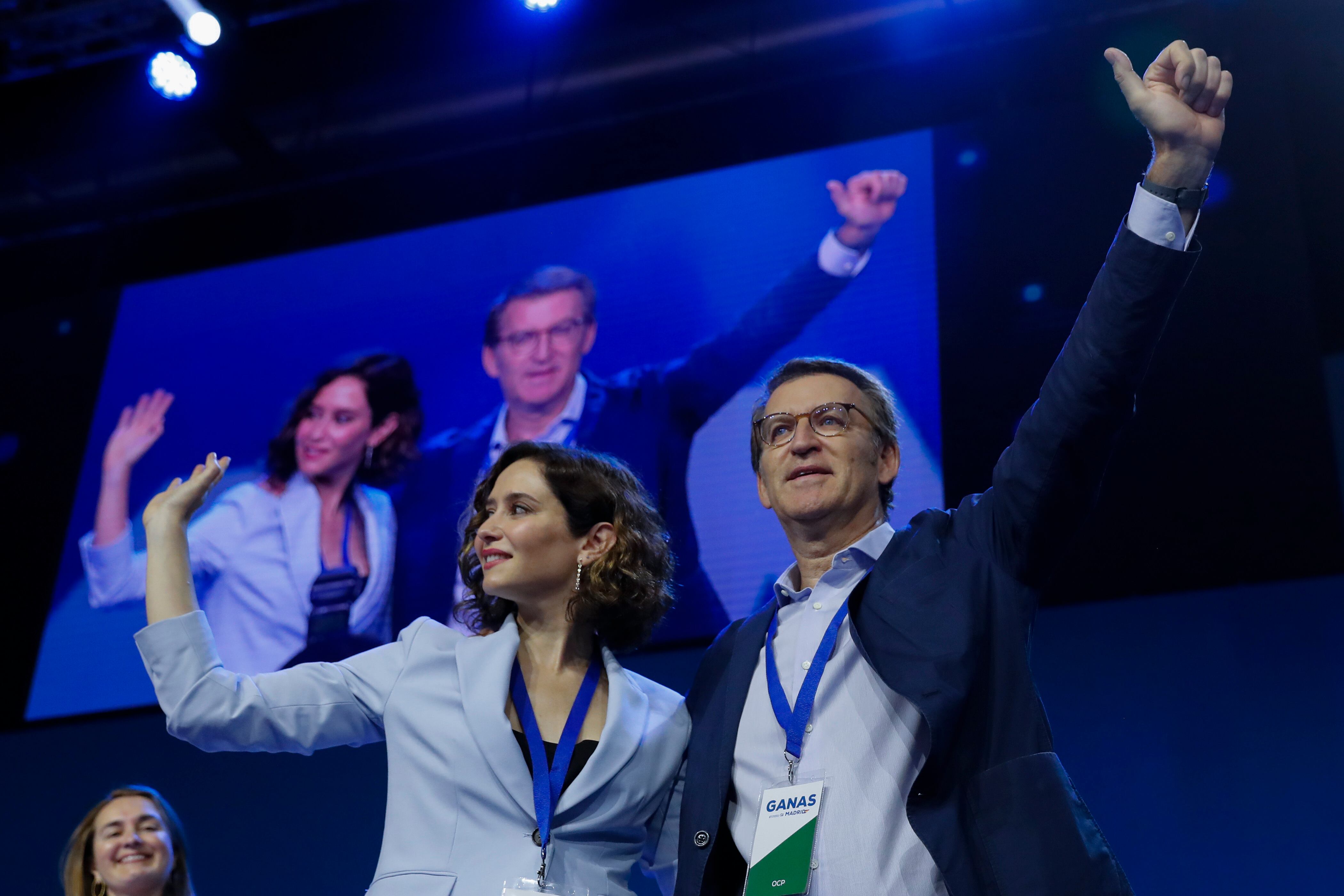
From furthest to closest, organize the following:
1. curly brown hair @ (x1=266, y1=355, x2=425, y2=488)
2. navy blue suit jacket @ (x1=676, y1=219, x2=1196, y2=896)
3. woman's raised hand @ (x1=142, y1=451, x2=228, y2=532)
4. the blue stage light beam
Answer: the blue stage light beam → curly brown hair @ (x1=266, y1=355, x2=425, y2=488) → woman's raised hand @ (x1=142, y1=451, x2=228, y2=532) → navy blue suit jacket @ (x1=676, y1=219, x2=1196, y2=896)

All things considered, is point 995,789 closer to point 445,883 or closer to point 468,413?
point 445,883

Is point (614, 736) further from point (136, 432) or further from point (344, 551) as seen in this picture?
point (136, 432)

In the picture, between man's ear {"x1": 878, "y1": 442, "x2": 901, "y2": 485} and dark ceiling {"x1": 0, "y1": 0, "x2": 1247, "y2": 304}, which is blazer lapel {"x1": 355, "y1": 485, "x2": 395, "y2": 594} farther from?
man's ear {"x1": 878, "y1": 442, "x2": 901, "y2": 485}

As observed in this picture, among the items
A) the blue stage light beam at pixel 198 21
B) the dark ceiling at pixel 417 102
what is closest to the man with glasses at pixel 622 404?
the dark ceiling at pixel 417 102

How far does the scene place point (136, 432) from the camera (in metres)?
4.57

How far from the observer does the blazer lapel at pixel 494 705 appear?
1.80 metres

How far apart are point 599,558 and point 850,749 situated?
2.01ft

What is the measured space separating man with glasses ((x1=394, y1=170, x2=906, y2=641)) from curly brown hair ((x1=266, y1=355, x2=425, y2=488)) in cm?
10

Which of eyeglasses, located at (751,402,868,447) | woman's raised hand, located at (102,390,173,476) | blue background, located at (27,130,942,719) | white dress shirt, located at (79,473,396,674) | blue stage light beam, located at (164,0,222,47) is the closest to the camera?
eyeglasses, located at (751,402,868,447)

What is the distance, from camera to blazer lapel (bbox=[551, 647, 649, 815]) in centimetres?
183

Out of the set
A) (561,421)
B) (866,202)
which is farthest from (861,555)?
(866,202)

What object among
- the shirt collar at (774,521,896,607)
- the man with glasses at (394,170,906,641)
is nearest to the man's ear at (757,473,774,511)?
the shirt collar at (774,521,896,607)

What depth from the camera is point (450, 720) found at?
6.09 ft

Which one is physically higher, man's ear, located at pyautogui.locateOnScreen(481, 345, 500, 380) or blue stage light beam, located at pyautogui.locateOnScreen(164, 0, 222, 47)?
blue stage light beam, located at pyautogui.locateOnScreen(164, 0, 222, 47)
